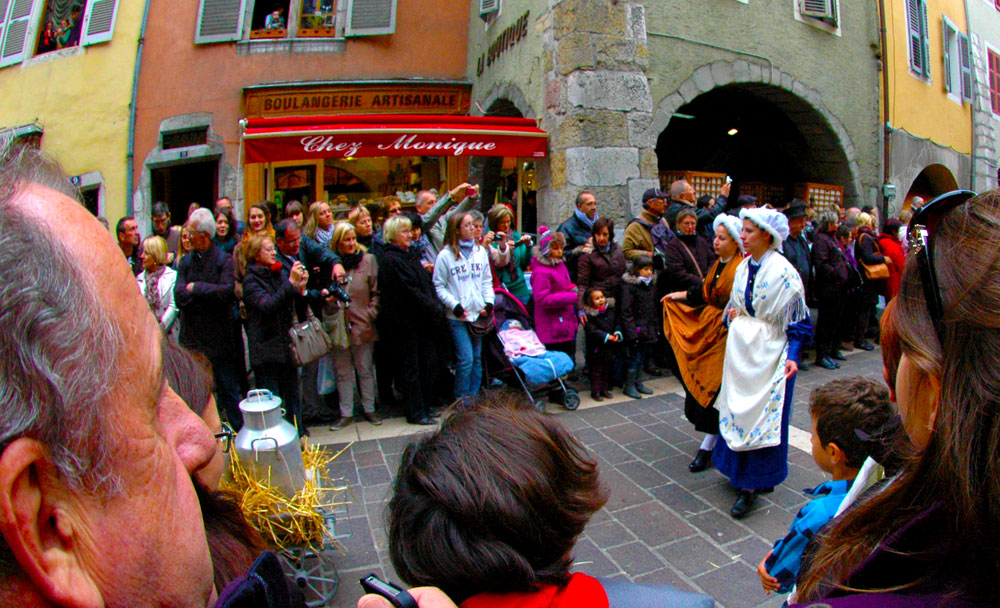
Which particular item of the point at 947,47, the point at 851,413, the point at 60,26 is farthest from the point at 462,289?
the point at 947,47

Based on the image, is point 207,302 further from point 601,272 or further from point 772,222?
point 772,222

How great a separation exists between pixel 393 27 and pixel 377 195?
10.4ft

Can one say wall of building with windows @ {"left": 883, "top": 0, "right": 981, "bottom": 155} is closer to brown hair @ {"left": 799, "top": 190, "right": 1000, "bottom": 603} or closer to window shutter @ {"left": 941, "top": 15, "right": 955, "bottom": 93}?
window shutter @ {"left": 941, "top": 15, "right": 955, "bottom": 93}

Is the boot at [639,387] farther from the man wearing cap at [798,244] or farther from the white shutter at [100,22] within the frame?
the white shutter at [100,22]

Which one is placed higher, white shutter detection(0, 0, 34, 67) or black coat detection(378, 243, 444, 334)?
white shutter detection(0, 0, 34, 67)

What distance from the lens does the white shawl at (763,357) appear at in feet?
11.6

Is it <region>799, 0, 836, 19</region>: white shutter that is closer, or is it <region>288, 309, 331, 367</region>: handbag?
<region>288, 309, 331, 367</region>: handbag

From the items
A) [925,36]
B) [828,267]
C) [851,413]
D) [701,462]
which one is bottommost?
[701,462]

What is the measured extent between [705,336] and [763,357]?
577 millimetres

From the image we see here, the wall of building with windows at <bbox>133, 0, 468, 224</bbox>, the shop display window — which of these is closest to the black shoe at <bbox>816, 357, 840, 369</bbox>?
the wall of building with windows at <bbox>133, 0, 468, 224</bbox>

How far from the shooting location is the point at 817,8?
9.81m

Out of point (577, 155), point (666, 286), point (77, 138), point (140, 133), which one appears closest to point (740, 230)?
point (666, 286)

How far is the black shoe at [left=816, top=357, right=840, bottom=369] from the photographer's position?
275 inches

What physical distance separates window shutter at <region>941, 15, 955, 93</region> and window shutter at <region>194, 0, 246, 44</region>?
14.5 m
